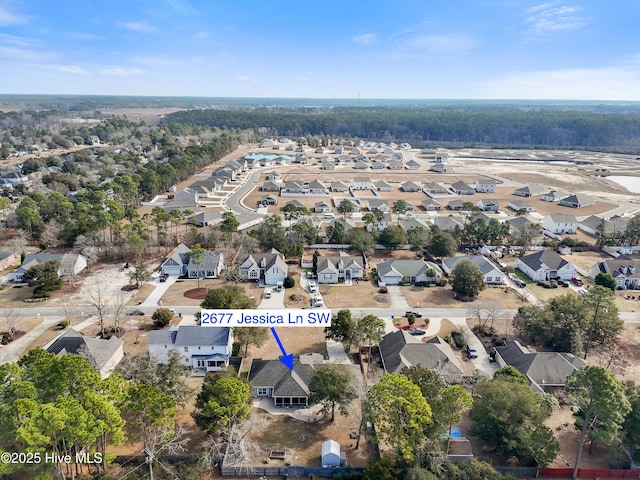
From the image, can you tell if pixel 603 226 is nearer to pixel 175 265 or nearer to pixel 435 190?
pixel 435 190

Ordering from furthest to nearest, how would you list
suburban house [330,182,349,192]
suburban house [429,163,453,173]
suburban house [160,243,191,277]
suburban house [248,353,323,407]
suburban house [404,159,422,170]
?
suburban house [404,159,422,170] → suburban house [429,163,453,173] → suburban house [330,182,349,192] → suburban house [160,243,191,277] → suburban house [248,353,323,407]

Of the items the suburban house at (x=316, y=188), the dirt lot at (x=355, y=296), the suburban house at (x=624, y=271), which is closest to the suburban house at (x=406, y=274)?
the dirt lot at (x=355, y=296)

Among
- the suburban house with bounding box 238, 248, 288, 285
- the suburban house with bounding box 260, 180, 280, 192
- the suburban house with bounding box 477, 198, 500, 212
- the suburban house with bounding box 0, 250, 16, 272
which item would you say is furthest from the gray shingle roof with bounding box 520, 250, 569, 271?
the suburban house with bounding box 0, 250, 16, 272

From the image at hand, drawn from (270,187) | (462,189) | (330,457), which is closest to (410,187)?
(462,189)

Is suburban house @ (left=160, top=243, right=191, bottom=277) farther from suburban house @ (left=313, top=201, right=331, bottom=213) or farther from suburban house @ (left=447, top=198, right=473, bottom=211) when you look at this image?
suburban house @ (left=447, top=198, right=473, bottom=211)

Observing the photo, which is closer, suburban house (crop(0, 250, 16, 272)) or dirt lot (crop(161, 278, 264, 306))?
dirt lot (crop(161, 278, 264, 306))

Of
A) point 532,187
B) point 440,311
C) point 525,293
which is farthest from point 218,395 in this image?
point 532,187

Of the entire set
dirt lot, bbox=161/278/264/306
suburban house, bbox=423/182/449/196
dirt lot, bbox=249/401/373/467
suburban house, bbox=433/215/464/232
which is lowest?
dirt lot, bbox=161/278/264/306
